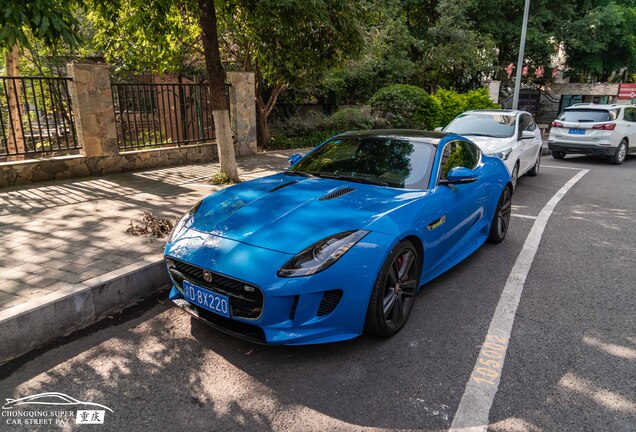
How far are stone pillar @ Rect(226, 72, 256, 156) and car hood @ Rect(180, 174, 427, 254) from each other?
7.68 m

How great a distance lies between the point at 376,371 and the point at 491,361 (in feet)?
2.66

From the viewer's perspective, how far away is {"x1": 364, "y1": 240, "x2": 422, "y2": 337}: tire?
10.1 feet

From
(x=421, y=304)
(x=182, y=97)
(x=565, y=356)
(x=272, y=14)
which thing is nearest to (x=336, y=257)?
(x=421, y=304)

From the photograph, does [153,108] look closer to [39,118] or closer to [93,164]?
[93,164]

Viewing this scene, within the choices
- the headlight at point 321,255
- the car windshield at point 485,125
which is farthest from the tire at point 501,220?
the car windshield at point 485,125

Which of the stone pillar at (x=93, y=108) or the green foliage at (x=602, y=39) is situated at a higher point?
the green foliage at (x=602, y=39)

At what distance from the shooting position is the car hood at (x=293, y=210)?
3.06m

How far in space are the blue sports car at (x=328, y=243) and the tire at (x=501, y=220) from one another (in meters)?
1.03

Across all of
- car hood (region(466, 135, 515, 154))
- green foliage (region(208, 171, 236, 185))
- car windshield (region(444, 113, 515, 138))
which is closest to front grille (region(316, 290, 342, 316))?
green foliage (region(208, 171, 236, 185))

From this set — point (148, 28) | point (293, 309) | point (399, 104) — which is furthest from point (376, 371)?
point (399, 104)

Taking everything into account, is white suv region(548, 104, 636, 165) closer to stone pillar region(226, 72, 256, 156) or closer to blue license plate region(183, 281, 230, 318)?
stone pillar region(226, 72, 256, 156)

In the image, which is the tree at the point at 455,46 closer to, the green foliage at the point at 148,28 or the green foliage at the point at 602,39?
the green foliage at the point at 602,39

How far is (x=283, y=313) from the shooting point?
9.21ft

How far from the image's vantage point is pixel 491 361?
3039 millimetres
